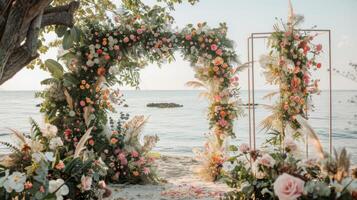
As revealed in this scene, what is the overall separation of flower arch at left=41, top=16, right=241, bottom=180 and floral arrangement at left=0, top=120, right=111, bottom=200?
2.88 meters

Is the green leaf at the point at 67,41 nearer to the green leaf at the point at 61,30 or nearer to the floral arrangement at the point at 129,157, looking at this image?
the green leaf at the point at 61,30

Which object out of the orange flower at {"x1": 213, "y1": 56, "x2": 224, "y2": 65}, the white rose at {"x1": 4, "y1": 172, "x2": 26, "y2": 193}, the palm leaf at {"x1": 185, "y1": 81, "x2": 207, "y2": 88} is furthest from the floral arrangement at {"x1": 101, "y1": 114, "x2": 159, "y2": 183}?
the white rose at {"x1": 4, "y1": 172, "x2": 26, "y2": 193}

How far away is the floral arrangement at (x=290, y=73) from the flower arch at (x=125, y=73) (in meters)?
0.67

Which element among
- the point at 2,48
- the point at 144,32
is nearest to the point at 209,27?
the point at 144,32

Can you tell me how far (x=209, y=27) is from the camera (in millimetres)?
7367

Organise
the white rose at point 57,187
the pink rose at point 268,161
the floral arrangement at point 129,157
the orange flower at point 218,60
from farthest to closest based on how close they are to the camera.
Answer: the orange flower at point 218,60, the floral arrangement at point 129,157, the pink rose at point 268,161, the white rose at point 57,187

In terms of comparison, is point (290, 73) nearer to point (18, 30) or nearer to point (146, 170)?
point (146, 170)

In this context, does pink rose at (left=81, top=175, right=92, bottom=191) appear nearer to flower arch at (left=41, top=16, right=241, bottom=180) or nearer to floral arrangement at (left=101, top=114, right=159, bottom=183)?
flower arch at (left=41, top=16, right=241, bottom=180)

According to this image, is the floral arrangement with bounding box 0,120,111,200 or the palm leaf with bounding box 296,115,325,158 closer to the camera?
the palm leaf with bounding box 296,115,325,158

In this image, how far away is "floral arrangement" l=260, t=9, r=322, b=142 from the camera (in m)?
6.88

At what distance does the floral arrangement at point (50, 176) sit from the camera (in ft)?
7.80

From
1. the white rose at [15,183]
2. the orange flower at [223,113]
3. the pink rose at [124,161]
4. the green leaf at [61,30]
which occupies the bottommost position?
the pink rose at [124,161]

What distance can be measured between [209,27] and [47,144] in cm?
419

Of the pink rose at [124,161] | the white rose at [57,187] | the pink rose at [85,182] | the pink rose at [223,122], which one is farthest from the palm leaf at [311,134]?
the pink rose at [223,122]
